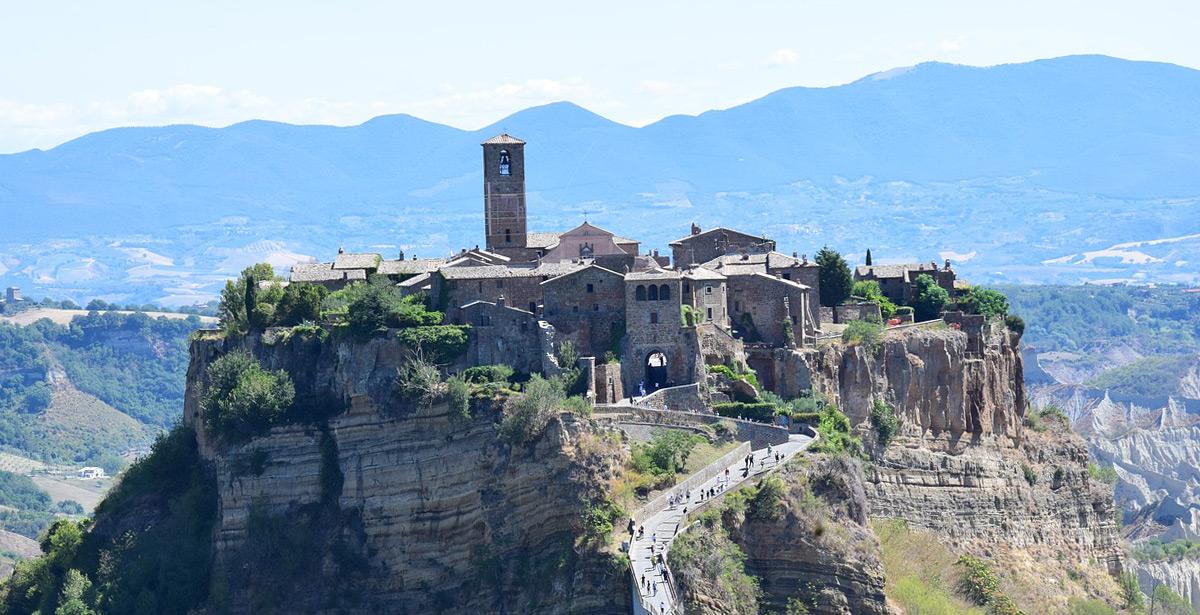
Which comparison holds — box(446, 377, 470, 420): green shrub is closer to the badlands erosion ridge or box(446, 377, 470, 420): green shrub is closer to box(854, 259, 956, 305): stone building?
the badlands erosion ridge

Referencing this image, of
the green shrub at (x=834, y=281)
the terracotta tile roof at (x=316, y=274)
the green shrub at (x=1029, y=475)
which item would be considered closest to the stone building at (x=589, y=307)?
the terracotta tile roof at (x=316, y=274)

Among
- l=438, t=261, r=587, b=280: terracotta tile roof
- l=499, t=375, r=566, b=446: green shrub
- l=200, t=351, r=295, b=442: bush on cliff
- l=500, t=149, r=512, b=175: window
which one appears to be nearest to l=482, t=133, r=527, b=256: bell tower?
l=500, t=149, r=512, b=175: window

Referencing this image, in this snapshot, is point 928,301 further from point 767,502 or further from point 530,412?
point 767,502

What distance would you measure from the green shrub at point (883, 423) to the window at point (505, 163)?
799 inches

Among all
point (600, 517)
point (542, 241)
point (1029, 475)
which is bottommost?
point (1029, 475)

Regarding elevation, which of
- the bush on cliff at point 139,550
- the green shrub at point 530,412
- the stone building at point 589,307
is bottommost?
the bush on cliff at point 139,550

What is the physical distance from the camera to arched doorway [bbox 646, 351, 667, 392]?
74375 millimetres

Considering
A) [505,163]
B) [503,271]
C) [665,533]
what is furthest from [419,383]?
[505,163]

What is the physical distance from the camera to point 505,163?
8900cm

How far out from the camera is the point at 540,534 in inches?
2680

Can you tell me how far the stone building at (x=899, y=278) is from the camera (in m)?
88.3

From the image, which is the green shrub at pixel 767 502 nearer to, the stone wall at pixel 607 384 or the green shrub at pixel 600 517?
Answer: the green shrub at pixel 600 517

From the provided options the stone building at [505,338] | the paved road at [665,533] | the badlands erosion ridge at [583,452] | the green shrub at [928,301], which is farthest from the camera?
the green shrub at [928,301]

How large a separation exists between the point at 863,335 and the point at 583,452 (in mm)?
17164
